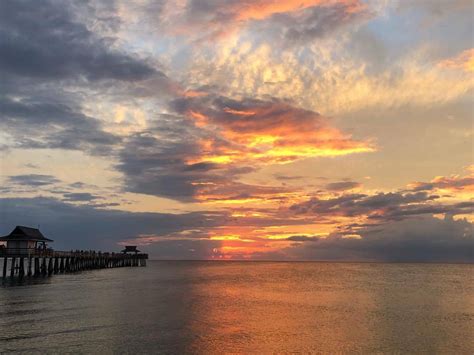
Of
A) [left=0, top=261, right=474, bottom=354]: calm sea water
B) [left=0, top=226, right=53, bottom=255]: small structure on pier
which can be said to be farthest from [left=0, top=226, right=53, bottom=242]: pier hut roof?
[left=0, top=261, right=474, bottom=354]: calm sea water

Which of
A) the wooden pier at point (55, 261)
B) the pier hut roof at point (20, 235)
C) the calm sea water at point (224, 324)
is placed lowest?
the calm sea water at point (224, 324)

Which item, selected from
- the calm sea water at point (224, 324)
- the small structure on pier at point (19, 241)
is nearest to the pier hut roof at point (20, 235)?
the small structure on pier at point (19, 241)

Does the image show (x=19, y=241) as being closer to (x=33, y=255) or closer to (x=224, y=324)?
(x=33, y=255)

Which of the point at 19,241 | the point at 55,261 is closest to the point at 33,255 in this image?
the point at 19,241

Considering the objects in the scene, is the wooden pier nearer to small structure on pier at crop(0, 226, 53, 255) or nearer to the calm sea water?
small structure on pier at crop(0, 226, 53, 255)

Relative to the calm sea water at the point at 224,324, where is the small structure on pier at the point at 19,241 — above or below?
above

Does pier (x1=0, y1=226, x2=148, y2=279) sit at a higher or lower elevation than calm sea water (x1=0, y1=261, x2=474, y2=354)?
higher

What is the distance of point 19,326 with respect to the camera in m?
31.0

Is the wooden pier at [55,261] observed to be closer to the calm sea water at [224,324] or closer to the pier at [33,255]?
the pier at [33,255]

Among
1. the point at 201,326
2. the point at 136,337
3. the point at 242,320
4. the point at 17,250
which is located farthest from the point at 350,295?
the point at 17,250

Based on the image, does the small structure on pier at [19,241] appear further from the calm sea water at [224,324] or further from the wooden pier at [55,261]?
the calm sea water at [224,324]

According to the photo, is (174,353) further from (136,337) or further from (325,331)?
(325,331)

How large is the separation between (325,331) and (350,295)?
27626 millimetres

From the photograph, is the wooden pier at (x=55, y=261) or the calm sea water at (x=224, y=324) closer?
the calm sea water at (x=224, y=324)
